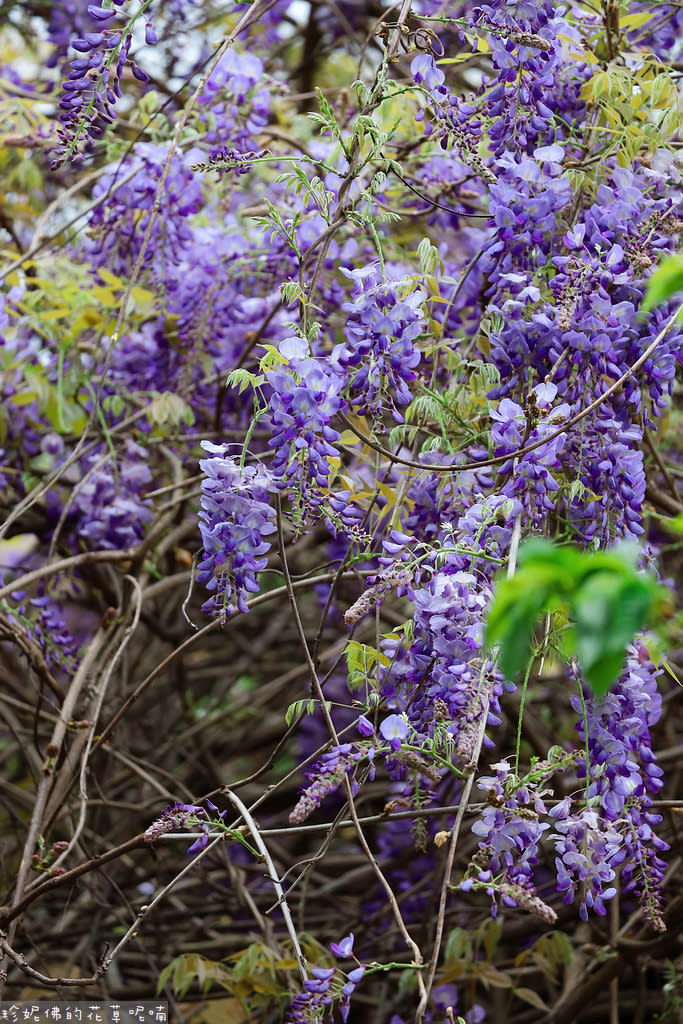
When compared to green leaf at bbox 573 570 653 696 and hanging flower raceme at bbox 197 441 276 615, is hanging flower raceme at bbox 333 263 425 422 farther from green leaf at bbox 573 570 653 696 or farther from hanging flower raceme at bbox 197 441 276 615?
green leaf at bbox 573 570 653 696

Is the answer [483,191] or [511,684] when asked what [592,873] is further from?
[483,191]

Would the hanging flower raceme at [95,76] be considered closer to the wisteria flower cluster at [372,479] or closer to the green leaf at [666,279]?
the wisteria flower cluster at [372,479]

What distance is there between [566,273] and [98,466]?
1002 mm

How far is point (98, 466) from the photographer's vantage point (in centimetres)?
194

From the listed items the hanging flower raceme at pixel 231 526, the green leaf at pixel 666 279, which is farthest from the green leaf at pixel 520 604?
the hanging flower raceme at pixel 231 526

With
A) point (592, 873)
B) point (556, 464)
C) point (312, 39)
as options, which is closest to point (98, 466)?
point (556, 464)

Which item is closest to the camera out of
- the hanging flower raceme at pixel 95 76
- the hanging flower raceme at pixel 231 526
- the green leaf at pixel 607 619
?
the green leaf at pixel 607 619

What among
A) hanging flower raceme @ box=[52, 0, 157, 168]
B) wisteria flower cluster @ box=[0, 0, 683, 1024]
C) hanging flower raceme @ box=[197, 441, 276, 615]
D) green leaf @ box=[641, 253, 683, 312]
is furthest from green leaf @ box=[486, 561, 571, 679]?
hanging flower raceme @ box=[52, 0, 157, 168]

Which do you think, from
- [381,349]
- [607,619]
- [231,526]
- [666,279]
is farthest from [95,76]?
[607,619]

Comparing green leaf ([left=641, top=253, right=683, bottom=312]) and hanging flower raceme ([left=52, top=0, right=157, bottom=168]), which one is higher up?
hanging flower raceme ([left=52, top=0, right=157, bottom=168])

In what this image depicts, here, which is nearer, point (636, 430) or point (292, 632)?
point (636, 430)

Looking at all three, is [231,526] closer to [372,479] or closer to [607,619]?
[372,479]

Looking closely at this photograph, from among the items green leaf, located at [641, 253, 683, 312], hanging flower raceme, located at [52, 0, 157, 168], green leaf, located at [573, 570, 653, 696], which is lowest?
green leaf, located at [573, 570, 653, 696]

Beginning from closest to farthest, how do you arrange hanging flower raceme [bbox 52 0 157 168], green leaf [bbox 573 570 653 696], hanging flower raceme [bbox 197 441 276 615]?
green leaf [bbox 573 570 653 696] < hanging flower raceme [bbox 197 441 276 615] < hanging flower raceme [bbox 52 0 157 168]
